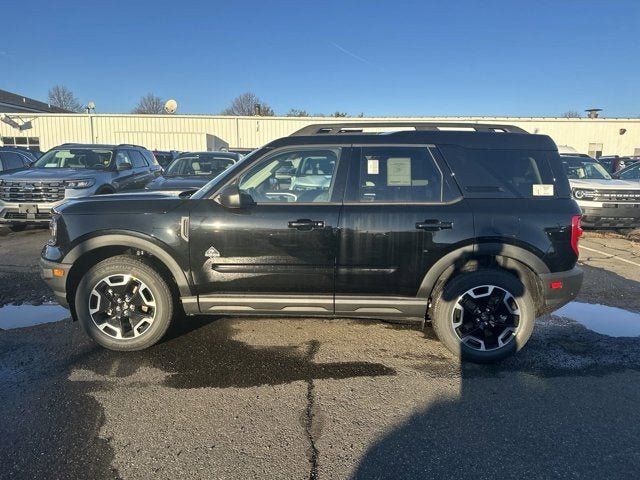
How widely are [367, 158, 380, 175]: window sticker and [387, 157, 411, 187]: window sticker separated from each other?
94mm

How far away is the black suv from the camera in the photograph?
3.53 m

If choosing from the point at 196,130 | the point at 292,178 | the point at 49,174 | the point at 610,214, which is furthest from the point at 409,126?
the point at 196,130

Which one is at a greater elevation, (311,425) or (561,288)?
(561,288)

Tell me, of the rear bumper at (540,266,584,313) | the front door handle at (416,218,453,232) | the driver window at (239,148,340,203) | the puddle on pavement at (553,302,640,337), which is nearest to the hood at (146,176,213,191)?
the driver window at (239,148,340,203)

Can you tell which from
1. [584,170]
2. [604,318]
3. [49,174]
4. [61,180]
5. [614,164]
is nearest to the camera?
[604,318]

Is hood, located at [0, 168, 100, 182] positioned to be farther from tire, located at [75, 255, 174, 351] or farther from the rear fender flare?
the rear fender flare

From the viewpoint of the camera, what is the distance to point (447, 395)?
3162 millimetres

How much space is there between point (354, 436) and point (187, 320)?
249 centimetres

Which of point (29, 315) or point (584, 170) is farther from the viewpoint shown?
point (584, 170)

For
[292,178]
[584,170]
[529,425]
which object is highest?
[584,170]

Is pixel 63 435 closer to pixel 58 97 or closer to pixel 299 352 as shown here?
pixel 299 352

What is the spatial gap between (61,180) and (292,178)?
6.67m

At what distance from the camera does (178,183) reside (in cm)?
822

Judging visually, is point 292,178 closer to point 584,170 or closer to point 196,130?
point 584,170
